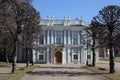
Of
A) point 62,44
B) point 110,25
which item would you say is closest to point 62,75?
point 110,25

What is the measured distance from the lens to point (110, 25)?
39.7 m

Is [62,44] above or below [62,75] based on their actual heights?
above

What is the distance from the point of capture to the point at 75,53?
88.3 meters

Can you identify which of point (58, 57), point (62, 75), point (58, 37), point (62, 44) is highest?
point (58, 37)

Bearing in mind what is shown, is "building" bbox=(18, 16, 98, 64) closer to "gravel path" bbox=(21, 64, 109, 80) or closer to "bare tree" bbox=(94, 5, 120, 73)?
"gravel path" bbox=(21, 64, 109, 80)

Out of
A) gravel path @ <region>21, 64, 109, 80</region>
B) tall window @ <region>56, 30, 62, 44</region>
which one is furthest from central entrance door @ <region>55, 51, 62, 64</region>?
gravel path @ <region>21, 64, 109, 80</region>

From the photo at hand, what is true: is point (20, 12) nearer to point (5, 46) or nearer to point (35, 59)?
point (5, 46)

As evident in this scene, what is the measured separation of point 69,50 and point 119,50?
46.8 meters

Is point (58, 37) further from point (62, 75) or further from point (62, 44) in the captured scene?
point (62, 75)

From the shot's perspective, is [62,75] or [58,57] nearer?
[62,75]

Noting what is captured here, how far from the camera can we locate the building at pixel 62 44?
87438mm

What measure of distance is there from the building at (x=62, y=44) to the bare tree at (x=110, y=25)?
46.9 metres

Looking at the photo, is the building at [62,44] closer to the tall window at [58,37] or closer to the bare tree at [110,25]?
the tall window at [58,37]

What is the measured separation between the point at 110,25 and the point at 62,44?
48.3 m
